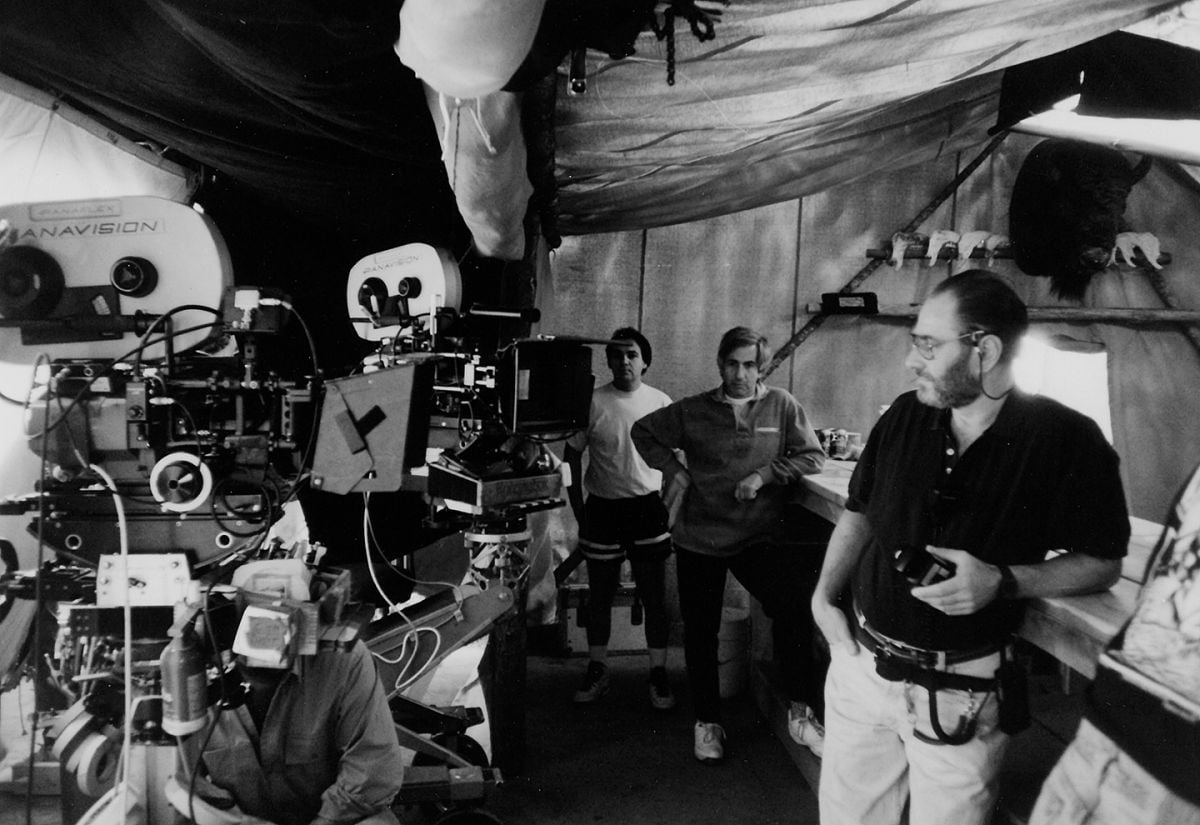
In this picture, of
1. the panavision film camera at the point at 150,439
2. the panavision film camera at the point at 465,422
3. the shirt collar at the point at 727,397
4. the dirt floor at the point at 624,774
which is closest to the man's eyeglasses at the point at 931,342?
the panavision film camera at the point at 465,422

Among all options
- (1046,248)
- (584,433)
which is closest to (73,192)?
(584,433)

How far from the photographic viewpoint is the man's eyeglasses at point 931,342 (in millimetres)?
1551

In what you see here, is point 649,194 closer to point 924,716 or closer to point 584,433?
point 584,433

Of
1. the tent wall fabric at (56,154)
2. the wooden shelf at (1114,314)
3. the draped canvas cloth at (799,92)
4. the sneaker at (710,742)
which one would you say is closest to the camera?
the draped canvas cloth at (799,92)

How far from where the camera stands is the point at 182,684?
1303 mm

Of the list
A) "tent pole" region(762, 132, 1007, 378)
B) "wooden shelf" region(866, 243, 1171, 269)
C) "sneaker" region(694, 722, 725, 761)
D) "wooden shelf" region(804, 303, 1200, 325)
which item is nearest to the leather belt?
"sneaker" region(694, 722, 725, 761)

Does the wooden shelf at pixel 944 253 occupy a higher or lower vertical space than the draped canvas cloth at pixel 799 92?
lower

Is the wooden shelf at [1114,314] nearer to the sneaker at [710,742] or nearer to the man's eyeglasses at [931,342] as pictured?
the sneaker at [710,742]

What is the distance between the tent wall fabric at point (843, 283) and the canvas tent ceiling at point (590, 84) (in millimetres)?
1501

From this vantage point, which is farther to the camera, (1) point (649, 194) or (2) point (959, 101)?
(1) point (649, 194)

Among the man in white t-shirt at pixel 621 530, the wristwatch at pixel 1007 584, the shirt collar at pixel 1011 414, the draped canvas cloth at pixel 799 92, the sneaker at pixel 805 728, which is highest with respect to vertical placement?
the draped canvas cloth at pixel 799 92

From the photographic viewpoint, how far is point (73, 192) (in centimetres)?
267

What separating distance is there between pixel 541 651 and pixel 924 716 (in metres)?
2.85

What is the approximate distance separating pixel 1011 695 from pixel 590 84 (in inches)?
69.4
